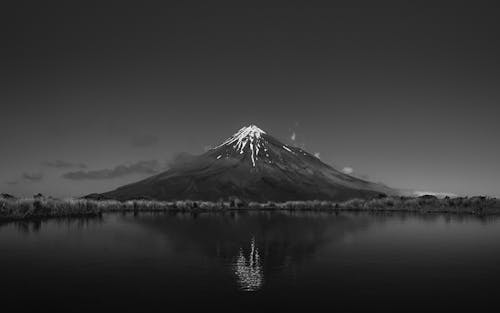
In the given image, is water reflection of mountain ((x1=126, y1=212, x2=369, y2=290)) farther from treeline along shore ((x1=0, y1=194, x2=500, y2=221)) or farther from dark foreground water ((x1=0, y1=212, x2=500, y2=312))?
treeline along shore ((x1=0, y1=194, x2=500, y2=221))

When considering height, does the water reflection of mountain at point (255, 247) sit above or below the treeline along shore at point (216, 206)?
below

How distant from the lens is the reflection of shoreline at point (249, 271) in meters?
18.6

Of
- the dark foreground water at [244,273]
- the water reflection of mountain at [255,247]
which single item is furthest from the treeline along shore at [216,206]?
the water reflection of mountain at [255,247]

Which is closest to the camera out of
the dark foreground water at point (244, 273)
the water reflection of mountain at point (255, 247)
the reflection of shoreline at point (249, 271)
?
the dark foreground water at point (244, 273)

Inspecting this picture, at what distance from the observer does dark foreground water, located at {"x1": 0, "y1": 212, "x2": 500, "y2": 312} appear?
52.2 feet

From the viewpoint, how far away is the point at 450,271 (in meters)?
22.5

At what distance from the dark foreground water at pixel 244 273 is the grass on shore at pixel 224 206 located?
22.8 meters

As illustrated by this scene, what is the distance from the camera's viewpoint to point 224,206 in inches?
3760

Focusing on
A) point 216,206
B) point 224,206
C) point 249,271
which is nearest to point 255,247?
point 249,271

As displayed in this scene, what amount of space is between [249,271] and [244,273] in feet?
1.78

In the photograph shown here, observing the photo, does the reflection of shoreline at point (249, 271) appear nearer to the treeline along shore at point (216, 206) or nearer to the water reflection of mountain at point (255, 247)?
the water reflection of mountain at point (255, 247)

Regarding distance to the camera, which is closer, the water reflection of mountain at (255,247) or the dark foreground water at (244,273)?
the dark foreground water at (244,273)

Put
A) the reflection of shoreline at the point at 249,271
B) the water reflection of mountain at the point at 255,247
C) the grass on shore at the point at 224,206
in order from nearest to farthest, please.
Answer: the reflection of shoreline at the point at 249,271 → the water reflection of mountain at the point at 255,247 → the grass on shore at the point at 224,206

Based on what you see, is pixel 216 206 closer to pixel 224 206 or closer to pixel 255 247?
pixel 224 206
